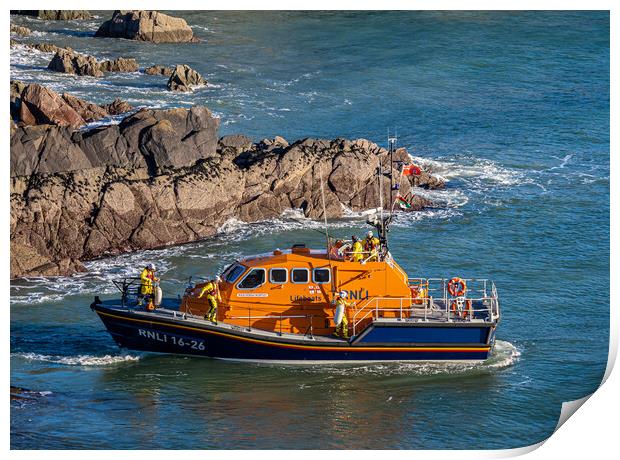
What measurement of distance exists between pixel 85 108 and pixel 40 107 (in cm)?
349

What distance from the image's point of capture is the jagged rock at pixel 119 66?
54531 millimetres

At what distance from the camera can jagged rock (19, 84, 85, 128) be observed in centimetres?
4084

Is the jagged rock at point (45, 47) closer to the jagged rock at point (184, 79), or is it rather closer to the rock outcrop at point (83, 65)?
the rock outcrop at point (83, 65)

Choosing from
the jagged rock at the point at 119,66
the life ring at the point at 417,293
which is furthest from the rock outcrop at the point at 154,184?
the jagged rock at the point at 119,66

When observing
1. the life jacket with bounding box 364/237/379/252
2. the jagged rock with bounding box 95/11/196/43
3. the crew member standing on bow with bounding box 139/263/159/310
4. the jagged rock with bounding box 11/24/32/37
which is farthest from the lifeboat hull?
the jagged rock with bounding box 11/24/32/37

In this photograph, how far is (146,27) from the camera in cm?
5897

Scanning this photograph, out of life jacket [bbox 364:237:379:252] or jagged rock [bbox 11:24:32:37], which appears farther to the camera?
jagged rock [bbox 11:24:32:37]

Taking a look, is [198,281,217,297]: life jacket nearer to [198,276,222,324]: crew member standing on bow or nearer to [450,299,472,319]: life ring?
[198,276,222,324]: crew member standing on bow

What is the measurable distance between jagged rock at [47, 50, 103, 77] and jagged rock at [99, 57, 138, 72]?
706 mm

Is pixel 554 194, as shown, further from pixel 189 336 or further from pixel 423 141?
pixel 189 336

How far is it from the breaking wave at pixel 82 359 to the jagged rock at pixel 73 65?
2790 cm

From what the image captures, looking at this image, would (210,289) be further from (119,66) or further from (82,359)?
(119,66)

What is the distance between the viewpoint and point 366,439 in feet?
76.6

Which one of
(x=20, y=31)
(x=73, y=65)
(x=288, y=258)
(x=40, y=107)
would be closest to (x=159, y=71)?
(x=73, y=65)
